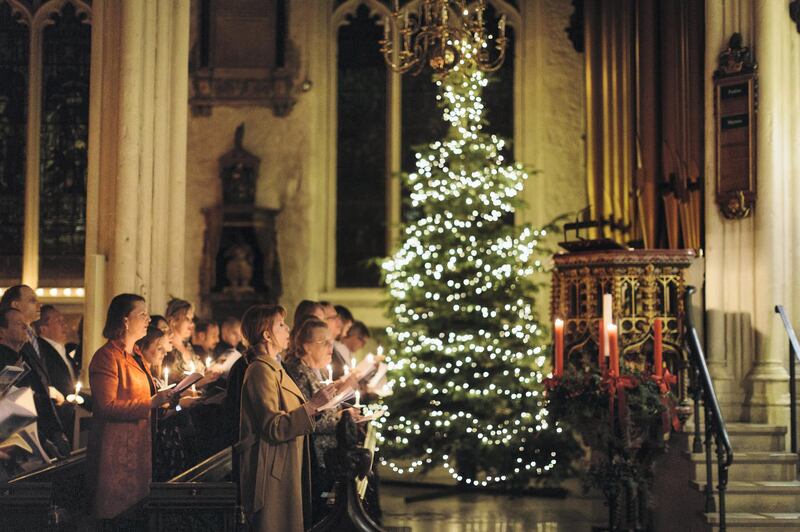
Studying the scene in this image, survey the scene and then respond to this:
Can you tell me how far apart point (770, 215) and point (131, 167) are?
184 inches

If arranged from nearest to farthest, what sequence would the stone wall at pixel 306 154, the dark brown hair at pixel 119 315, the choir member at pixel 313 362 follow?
the dark brown hair at pixel 119 315, the choir member at pixel 313 362, the stone wall at pixel 306 154

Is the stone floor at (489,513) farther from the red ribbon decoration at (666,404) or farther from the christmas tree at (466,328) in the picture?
the red ribbon decoration at (666,404)

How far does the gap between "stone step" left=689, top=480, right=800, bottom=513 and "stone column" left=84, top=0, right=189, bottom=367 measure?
14.1ft

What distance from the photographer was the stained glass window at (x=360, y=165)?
13773mm

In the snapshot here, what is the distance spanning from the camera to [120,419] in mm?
5285

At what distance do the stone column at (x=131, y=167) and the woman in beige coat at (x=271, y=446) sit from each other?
4127 mm

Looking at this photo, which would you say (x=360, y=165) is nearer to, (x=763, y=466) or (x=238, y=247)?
(x=238, y=247)

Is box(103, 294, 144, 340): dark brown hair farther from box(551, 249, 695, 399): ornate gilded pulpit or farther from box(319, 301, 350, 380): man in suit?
box(551, 249, 695, 399): ornate gilded pulpit

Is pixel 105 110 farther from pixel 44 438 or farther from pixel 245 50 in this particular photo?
pixel 245 50

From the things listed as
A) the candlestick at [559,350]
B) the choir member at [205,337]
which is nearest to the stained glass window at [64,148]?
the choir member at [205,337]

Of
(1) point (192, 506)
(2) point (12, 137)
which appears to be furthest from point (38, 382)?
(2) point (12, 137)

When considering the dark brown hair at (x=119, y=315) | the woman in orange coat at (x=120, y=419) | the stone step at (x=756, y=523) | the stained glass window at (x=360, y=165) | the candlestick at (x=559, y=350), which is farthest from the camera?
the stained glass window at (x=360, y=165)

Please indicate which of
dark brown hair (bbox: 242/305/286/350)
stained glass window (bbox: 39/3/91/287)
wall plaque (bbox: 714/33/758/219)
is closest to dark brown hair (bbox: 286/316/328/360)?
dark brown hair (bbox: 242/305/286/350)

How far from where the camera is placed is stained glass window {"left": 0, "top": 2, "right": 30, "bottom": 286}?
13719 mm
